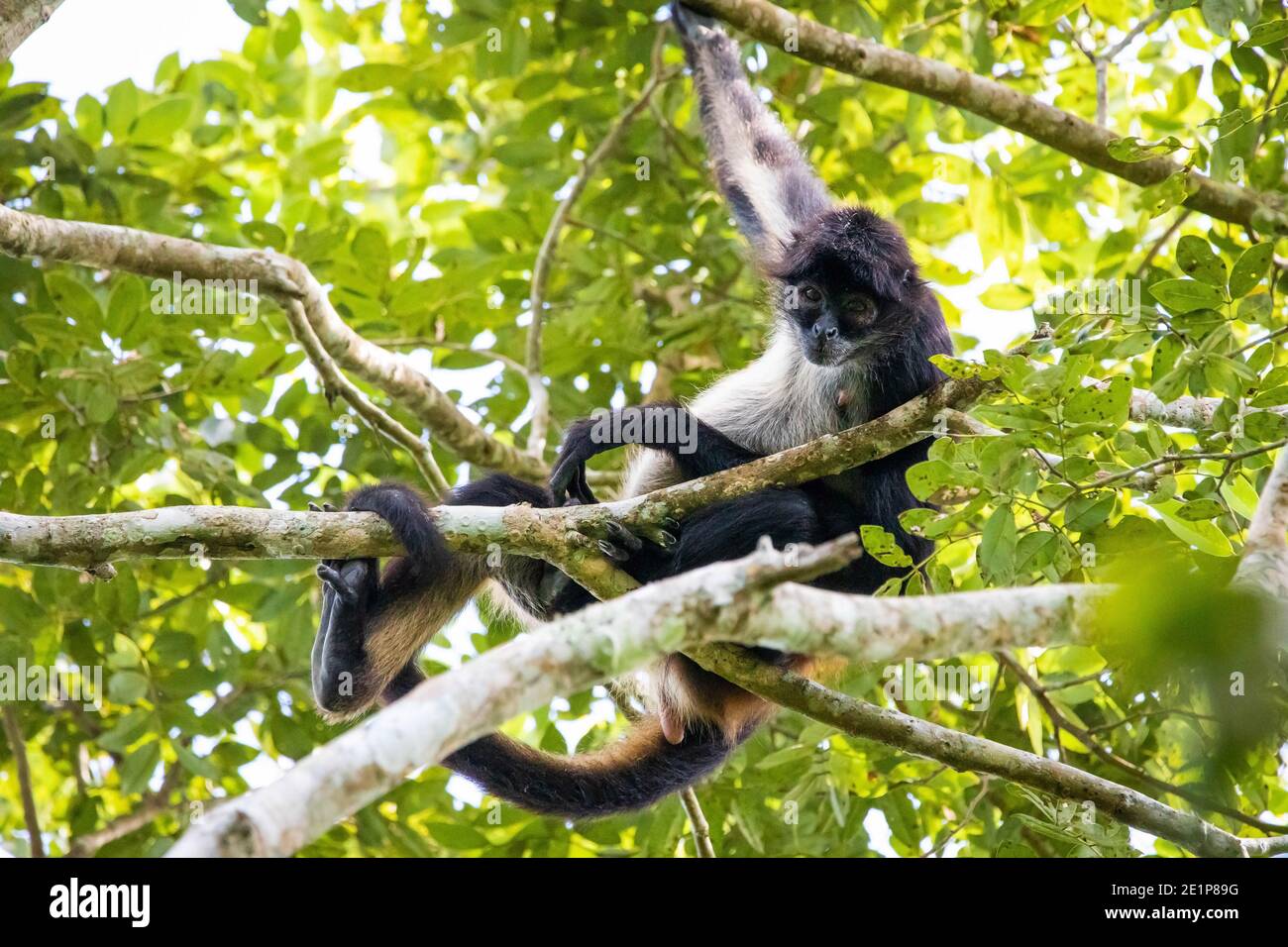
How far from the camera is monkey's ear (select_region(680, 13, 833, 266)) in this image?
6613 millimetres

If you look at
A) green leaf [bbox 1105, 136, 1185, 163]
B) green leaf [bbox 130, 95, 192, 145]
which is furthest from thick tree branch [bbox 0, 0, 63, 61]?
green leaf [bbox 1105, 136, 1185, 163]

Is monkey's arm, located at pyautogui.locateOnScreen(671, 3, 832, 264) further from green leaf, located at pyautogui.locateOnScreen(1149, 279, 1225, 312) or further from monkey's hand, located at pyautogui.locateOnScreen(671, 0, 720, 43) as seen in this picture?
green leaf, located at pyautogui.locateOnScreen(1149, 279, 1225, 312)

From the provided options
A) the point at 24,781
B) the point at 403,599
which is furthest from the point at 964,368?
the point at 24,781

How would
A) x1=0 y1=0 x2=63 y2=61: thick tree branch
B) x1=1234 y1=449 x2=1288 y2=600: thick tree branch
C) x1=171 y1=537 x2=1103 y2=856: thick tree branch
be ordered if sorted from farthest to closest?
x1=0 y1=0 x2=63 y2=61: thick tree branch → x1=1234 y1=449 x2=1288 y2=600: thick tree branch → x1=171 y1=537 x2=1103 y2=856: thick tree branch

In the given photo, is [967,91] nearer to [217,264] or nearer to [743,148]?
[743,148]

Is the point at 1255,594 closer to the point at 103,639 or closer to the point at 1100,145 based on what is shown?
the point at 1100,145

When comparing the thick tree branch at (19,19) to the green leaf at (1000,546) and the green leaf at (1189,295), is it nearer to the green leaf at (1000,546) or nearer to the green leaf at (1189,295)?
the green leaf at (1000,546)

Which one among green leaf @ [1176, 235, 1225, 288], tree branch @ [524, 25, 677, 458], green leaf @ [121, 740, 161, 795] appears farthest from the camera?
tree branch @ [524, 25, 677, 458]

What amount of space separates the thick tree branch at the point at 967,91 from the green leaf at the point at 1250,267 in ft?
6.26

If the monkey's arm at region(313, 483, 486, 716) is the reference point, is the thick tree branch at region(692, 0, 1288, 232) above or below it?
above

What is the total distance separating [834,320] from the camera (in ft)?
18.3

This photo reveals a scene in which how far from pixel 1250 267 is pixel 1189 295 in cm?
23

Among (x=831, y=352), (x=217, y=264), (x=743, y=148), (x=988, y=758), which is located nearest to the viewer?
(x=988, y=758)

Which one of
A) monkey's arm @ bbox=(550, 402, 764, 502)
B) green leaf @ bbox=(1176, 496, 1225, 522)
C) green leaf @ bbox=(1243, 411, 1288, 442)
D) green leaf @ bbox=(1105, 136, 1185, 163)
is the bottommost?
green leaf @ bbox=(1176, 496, 1225, 522)
